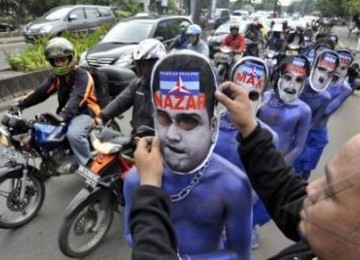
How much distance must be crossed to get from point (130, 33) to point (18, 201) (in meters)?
7.49

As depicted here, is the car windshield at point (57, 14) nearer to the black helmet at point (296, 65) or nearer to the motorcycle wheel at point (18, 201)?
the motorcycle wheel at point (18, 201)

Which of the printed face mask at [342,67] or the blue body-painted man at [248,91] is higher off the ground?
the blue body-painted man at [248,91]

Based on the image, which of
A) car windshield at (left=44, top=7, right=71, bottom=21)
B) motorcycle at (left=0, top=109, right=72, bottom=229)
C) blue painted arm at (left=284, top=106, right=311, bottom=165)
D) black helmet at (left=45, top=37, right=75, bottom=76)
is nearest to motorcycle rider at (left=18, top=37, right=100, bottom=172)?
black helmet at (left=45, top=37, right=75, bottom=76)

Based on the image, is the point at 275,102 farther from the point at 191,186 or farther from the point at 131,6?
the point at 131,6

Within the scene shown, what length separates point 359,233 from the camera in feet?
2.77

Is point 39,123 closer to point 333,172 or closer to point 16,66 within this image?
point 333,172

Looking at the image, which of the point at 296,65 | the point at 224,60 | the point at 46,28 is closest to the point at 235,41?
the point at 224,60

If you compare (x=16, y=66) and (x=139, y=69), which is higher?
(x=139, y=69)

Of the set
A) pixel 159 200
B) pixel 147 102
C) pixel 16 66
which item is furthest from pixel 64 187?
pixel 16 66

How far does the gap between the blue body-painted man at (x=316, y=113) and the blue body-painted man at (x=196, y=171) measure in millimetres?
2501

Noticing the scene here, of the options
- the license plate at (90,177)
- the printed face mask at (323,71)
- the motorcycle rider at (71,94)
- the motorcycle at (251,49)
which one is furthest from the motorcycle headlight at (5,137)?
the motorcycle at (251,49)

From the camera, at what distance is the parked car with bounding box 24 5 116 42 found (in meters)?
15.2

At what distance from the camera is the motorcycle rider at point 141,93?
11.4ft

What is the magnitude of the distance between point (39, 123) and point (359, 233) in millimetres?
3437
